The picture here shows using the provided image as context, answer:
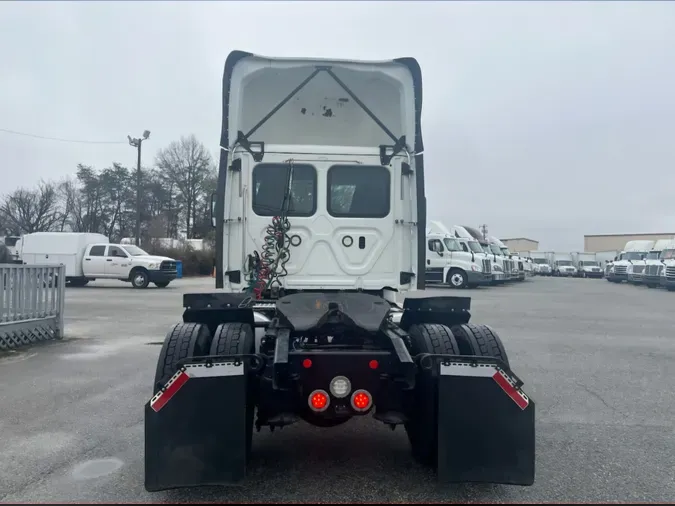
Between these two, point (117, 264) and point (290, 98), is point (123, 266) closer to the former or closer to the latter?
point (117, 264)

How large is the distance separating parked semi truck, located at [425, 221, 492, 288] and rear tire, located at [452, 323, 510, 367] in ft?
71.1

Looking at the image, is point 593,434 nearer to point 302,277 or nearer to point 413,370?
point 413,370

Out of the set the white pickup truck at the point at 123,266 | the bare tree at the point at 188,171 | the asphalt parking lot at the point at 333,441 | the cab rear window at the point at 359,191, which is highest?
the bare tree at the point at 188,171

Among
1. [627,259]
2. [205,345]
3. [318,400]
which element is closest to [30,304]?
[205,345]

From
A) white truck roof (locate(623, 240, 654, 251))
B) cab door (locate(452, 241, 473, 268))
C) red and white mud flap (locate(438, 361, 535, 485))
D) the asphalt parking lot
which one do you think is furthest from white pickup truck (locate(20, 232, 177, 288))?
white truck roof (locate(623, 240, 654, 251))

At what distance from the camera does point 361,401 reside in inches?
142

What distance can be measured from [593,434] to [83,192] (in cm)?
5771

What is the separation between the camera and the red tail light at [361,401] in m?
3.60

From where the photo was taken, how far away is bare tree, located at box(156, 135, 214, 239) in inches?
2154

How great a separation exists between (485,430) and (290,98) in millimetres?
3890

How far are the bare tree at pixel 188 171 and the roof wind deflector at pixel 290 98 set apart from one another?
50.0 meters

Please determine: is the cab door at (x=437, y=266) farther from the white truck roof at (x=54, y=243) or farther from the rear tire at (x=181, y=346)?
the rear tire at (x=181, y=346)

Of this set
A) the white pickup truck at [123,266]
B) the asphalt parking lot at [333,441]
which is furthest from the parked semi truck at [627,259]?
the asphalt parking lot at [333,441]

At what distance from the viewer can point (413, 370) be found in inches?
143
